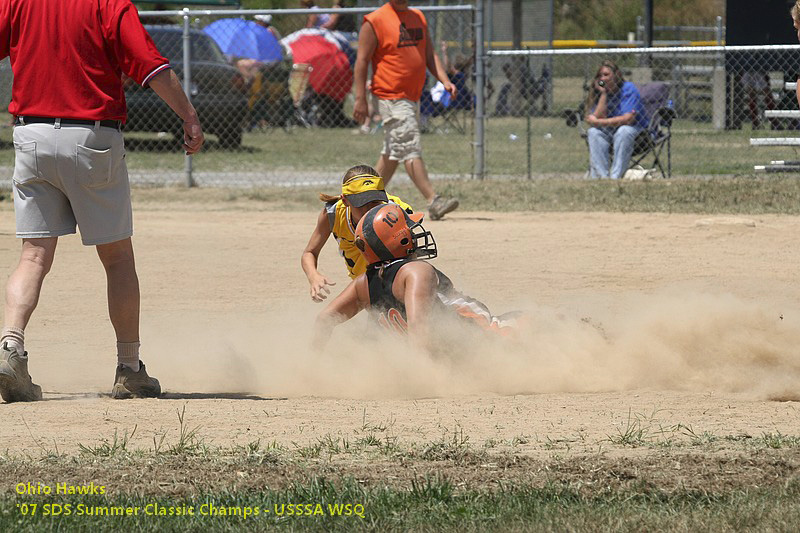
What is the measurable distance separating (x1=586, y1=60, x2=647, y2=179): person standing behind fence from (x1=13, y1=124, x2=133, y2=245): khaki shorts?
10.2 metres

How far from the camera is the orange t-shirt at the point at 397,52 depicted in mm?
11844

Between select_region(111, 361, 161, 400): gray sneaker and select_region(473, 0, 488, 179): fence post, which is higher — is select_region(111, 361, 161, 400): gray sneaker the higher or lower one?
the lower one

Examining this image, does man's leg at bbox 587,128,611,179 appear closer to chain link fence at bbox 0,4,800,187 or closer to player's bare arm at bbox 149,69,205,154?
chain link fence at bbox 0,4,800,187

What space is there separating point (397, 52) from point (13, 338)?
7.06 metres

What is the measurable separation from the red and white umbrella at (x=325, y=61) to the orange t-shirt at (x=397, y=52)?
9.07 m

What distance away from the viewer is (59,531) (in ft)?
12.2

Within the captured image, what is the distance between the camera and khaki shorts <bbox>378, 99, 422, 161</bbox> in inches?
459

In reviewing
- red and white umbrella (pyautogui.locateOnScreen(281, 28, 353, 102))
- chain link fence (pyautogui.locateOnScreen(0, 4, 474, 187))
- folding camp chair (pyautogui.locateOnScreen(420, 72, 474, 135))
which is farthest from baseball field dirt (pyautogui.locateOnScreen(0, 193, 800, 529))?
folding camp chair (pyautogui.locateOnScreen(420, 72, 474, 135))

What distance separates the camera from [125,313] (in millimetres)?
5816

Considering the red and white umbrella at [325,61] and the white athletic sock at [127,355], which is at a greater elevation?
the red and white umbrella at [325,61]

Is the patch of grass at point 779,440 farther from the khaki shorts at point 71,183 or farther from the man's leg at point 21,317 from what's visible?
the man's leg at point 21,317

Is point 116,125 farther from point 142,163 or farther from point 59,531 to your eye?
point 142,163

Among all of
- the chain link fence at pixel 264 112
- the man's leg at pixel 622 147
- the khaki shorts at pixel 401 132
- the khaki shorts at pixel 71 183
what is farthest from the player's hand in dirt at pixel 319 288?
the man's leg at pixel 622 147

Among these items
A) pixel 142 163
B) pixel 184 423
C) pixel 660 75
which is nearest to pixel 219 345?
pixel 184 423
